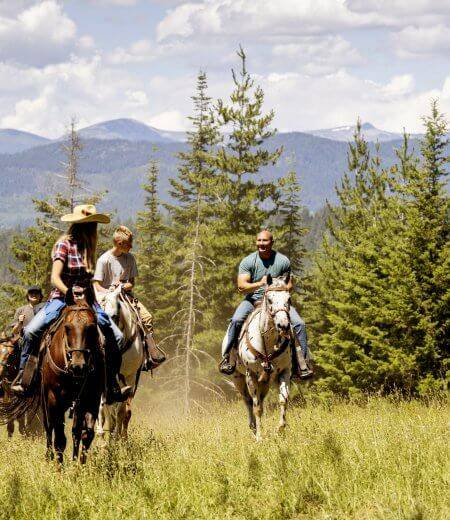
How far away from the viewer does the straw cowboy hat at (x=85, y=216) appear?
332 inches

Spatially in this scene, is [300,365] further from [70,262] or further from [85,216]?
[85,216]

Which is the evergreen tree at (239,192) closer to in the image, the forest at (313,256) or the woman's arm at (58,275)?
the forest at (313,256)

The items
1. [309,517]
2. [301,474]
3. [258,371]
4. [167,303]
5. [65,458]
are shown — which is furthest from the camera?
[167,303]

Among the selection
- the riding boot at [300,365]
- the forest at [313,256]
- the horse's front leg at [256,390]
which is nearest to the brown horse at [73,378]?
the horse's front leg at [256,390]

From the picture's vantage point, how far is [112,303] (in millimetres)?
10805

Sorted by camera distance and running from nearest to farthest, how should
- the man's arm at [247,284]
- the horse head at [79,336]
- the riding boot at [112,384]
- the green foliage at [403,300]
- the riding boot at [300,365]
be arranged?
1. the horse head at [79,336]
2. the riding boot at [112,384]
3. the man's arm at [247,284]
4. the riding boot at [300,365]
5. the green foliage at [403,300]

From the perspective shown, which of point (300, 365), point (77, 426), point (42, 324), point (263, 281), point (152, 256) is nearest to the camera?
point (77, 426)

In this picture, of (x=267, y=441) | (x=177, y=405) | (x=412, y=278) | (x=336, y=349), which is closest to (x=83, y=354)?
(x=267, y=441)

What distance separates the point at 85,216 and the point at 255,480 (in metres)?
3.64

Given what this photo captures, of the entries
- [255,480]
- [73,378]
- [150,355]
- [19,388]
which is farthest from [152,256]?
[255,480]

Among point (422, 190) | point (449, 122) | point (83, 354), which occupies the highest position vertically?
point (449, 122)

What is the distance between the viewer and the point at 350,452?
753 cm

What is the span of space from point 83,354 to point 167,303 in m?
45.7

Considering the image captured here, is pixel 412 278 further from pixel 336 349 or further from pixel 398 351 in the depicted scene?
pixel 336 349
